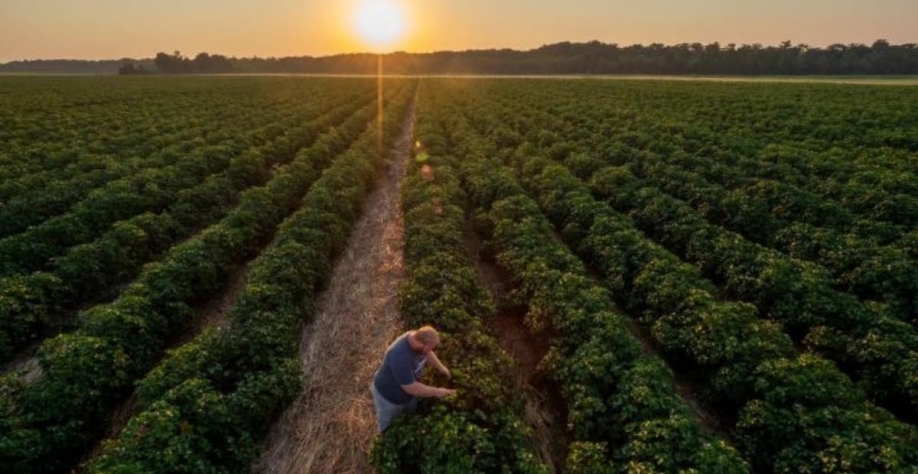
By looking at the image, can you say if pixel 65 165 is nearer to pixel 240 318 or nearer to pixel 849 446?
pixel 240 318

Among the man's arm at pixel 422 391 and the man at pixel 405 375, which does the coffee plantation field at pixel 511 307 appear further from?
the man's arm at pixel 422 391

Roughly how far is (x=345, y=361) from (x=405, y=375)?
15.8ft

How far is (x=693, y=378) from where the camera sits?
36.5 feet

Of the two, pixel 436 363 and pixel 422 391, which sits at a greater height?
pixel 436 363

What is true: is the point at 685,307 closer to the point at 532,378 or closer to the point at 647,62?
the point at 532,378

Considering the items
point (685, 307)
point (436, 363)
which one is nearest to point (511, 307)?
point (685, 307)

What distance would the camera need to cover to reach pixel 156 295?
41.4ft

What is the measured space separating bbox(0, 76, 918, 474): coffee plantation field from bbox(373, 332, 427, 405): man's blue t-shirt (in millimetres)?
520

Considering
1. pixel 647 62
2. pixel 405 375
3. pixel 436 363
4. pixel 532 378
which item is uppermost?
pixel 647 62

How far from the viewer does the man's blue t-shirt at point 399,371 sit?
8.40 metres

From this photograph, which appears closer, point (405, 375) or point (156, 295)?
point (405, 375)

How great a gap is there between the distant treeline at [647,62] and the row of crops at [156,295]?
125 meters

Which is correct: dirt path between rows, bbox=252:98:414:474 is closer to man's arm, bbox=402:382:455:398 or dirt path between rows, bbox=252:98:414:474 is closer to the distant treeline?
man's arm, bbox=402:382:455:398

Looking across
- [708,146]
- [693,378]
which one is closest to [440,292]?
[693,378]
